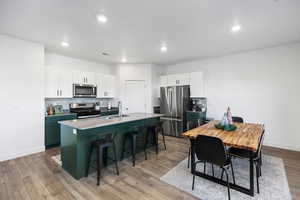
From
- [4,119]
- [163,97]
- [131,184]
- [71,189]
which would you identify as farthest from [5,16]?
[163,97]

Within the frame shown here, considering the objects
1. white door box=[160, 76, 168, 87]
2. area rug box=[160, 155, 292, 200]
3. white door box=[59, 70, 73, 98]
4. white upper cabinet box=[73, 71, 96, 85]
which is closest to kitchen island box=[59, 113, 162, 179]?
area rug box=[160, 155, 292, 200]

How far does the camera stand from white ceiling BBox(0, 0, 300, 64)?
84.7 inches

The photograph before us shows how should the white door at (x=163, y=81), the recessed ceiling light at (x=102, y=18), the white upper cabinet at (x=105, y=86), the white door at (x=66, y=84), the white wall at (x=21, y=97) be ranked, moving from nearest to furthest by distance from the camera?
the recessed ceiling light at (x=102, y=18)
the white wall at (x=21, y=97)
the white door at (x=66, y=84)
the white upper cabinet at (x=105, y=86)
the white door at (x=163, y=81)

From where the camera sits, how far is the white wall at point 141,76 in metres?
5.82

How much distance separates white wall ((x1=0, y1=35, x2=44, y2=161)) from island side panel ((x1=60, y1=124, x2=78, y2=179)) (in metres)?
1.42

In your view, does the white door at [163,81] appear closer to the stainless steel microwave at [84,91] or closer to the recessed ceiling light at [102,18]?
the stainless steel microwave at [84,91]

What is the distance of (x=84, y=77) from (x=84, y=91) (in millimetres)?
487

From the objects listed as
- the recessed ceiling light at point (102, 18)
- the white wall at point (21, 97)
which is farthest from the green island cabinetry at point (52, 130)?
the recessed ceiling light at point (102, 18)

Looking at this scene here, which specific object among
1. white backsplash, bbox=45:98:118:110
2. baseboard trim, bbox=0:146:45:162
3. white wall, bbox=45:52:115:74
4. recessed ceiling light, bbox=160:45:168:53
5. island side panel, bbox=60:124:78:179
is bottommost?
baseboard trim, bbox=0:146:45:162

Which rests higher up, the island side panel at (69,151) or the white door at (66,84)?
the white door at (66,84)

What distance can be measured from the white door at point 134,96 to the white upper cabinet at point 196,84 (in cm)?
193

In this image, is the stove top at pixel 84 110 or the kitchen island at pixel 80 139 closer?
the kitchen island at pixel 80 139

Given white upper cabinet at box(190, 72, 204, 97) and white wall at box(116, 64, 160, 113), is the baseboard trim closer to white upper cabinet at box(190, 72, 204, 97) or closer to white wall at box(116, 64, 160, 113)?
white wall at box(116, 64, 160, 113)

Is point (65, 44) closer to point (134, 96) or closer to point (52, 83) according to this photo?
point (52, 83)
